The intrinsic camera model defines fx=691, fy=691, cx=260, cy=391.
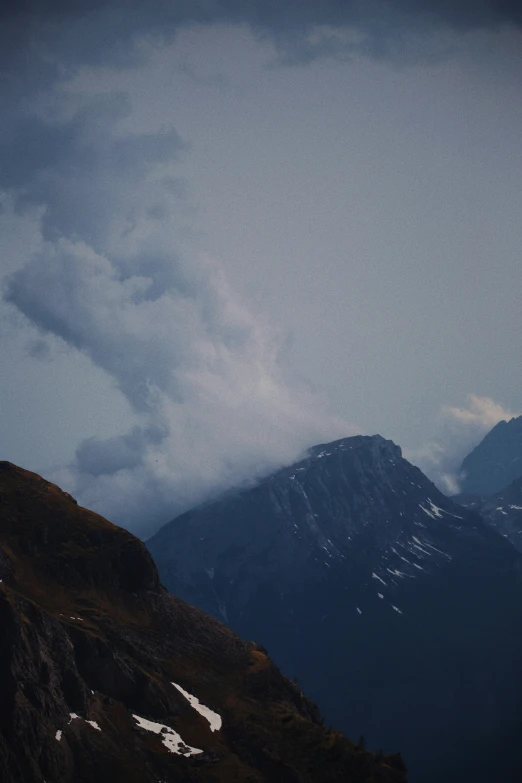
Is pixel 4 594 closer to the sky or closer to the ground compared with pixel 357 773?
closer to the sky

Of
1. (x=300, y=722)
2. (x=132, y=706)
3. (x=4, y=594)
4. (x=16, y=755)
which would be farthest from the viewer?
(x=300, y=722)

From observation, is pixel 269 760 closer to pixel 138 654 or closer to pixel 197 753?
pixel 197 753

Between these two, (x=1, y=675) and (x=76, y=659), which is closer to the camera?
(x=1, y=675)

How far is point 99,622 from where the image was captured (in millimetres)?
199375

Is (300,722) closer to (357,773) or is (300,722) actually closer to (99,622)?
(357,773)

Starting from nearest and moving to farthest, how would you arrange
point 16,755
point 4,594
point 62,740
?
point 16,755 → point 62,740 → point 4,594

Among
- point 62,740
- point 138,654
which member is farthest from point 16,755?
point 138,654

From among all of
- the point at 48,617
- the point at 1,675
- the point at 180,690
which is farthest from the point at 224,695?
the point at 1,675

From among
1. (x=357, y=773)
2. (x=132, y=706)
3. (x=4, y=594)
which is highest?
(x=4, y=594)

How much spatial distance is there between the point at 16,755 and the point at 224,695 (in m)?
75.7

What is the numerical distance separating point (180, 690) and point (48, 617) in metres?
44.3

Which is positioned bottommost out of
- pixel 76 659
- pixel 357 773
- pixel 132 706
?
pixel 357 773

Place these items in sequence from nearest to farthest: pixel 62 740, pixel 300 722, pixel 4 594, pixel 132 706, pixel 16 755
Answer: pixel 16 755, pixel 62 740, pixel 4 594, pixel 132 706, pixel 300 722

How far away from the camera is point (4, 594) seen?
163125 millimetres
